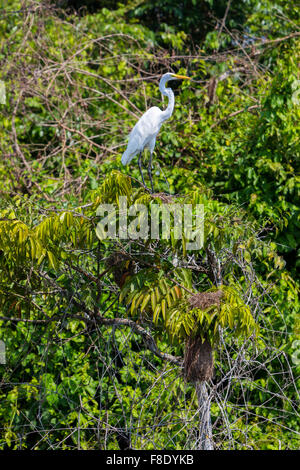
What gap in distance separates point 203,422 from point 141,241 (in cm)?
87

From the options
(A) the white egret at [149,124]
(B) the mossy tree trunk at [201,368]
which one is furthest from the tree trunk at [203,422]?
(A) the white egret at [149,124]

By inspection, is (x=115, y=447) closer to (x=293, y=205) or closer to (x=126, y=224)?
(x=126, y=224)

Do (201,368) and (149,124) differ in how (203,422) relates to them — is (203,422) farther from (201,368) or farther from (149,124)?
(149,124)

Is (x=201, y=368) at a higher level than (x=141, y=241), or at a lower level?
lower

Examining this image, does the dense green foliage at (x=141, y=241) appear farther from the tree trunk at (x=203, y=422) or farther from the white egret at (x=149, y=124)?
the white egret at (x=149, y=124)

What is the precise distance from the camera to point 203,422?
3.01 metres

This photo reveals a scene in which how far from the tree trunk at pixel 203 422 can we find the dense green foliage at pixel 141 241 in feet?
0.24

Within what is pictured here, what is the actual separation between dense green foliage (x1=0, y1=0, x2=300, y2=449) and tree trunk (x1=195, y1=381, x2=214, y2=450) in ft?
0.24

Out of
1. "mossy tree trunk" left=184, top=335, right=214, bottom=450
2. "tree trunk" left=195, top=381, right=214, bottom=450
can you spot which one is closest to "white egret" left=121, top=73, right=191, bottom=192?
"mossy tree trunk" left=184, top=335, right=214, bottom=450

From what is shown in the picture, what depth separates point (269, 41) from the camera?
6.05 meters

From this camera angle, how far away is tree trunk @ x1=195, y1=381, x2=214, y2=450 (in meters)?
2.99

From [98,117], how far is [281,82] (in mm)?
1798

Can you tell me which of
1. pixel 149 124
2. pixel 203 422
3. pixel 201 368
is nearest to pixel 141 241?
pixel 201 368

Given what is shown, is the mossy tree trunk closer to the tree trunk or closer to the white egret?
the tree trunk
